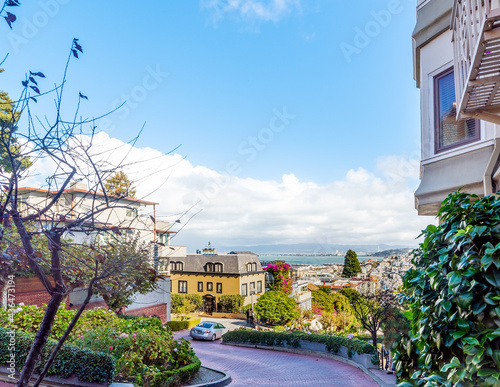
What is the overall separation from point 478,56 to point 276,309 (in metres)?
27.8

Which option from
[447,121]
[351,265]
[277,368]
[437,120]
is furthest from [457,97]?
[351,265]

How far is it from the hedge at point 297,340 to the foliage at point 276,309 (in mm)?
8755

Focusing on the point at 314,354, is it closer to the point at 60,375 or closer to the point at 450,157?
the point at 60,375

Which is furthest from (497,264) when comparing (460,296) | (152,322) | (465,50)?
(152,322)

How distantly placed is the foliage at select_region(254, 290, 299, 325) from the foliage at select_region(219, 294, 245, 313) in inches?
337

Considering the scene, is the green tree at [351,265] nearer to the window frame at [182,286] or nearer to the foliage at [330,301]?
the foliage at [330,301]

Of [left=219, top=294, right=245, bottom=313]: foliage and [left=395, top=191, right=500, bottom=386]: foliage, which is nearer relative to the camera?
[left=395, top=191, right=500, bottom=386]: foliage

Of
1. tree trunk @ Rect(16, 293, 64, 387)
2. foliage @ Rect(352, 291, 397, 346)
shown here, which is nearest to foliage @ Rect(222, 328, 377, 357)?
foliage @ Rect(352, 291, 397, 346)

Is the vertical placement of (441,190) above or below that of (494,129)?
below

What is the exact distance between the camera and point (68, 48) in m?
3.53

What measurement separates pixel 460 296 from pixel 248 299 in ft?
131

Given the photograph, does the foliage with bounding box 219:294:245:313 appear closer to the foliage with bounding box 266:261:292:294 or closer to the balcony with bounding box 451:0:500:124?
the foliage with bounding box 266:261:292:294

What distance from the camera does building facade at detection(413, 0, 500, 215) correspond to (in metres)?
3.71

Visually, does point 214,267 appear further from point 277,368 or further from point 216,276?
point 277,368
